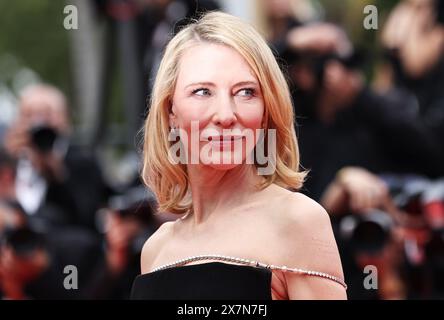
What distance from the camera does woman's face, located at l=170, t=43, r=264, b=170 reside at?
7.45 ft

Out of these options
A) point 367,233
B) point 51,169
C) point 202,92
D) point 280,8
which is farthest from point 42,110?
point 202,92

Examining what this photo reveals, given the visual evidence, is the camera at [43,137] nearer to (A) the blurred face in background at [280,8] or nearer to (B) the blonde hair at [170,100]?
(A) the blurred face in background at [280,8]

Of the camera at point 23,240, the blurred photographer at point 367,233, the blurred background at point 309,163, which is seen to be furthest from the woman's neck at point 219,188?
the camera at point 23,240

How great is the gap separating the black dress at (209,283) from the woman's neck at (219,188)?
6.6 inches

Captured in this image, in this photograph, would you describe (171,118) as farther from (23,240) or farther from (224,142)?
(23,240)

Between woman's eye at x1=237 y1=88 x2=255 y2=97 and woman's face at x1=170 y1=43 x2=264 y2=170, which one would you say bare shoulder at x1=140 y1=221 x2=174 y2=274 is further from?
woman's eye at x1=237 y1=88 x2=255 y2=97

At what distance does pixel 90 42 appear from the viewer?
9.61 m

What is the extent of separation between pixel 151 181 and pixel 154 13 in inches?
154

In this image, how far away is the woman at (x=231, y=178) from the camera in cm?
223

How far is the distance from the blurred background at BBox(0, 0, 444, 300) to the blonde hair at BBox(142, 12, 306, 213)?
2.02 m

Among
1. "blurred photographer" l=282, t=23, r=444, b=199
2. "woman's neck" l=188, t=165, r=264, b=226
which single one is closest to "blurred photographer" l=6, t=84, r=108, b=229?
"blurred photographer" l=282, t=23, r=444, b=199

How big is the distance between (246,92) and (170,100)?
20 centimetres

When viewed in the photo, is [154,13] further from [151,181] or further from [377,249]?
[151,181]
